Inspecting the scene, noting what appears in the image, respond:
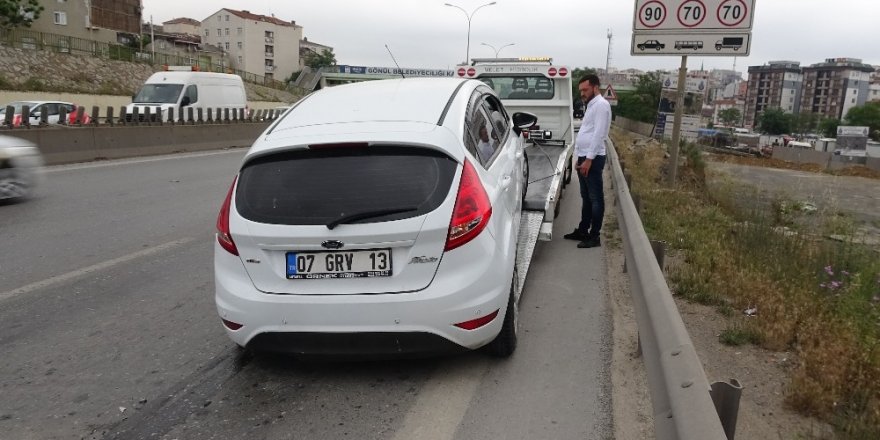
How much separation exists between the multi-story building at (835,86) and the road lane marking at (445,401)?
576ft

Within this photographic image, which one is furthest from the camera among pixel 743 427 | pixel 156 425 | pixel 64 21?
pixel 64 21

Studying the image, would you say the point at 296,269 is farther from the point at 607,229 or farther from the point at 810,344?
the point at 607,229

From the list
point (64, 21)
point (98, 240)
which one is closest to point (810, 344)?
point (98, 240)

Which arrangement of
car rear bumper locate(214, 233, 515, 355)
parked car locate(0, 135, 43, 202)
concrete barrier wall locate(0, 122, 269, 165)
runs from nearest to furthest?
car rear bumper locate(214, 233, 515, 355) < parked car locate(0, 135, 43, 202) < concrete barrier wall locate(0, 122, 269, 165)

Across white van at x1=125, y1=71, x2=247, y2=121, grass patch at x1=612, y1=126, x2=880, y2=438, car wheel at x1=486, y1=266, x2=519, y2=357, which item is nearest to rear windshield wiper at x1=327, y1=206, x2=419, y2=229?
car wheel at x1=486, y1=266, x2=519, y2=357

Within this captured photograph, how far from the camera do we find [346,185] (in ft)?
11.6

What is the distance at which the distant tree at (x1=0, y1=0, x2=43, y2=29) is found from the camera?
41.5m

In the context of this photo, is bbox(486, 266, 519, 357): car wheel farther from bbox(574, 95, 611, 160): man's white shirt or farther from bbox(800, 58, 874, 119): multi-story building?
bbox(800, 58, 874, 119): multi-story building

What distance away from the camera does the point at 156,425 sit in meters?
3.21

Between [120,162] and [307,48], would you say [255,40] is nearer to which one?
[307,48]

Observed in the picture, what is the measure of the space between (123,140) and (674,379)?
16.0 metres

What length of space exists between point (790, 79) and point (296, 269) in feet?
636

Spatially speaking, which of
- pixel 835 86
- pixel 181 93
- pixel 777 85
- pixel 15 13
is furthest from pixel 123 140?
pixel 777 85

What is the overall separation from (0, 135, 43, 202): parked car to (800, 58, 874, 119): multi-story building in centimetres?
17419
